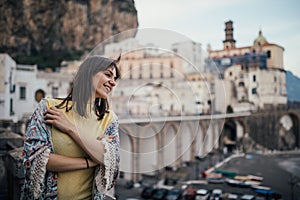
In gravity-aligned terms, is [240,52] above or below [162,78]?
above

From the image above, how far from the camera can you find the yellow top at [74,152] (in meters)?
0.60

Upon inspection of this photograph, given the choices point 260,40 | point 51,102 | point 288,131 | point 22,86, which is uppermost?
point 260,40

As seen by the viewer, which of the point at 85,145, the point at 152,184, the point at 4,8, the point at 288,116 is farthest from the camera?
the point at 288,116

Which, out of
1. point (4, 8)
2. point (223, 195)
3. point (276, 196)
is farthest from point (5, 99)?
point (276, 196)

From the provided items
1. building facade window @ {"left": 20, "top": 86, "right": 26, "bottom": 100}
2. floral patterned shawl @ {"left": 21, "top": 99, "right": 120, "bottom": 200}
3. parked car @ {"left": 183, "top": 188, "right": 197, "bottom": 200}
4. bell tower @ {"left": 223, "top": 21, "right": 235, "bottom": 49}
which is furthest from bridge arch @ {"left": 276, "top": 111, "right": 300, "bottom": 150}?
floral patterned shawl @ {"left": 21, "top": 99, "right": 120, "bottom": 200}

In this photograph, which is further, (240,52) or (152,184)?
(240,52)

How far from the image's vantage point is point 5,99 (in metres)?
7.80

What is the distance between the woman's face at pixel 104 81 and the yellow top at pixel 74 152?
0.15ft

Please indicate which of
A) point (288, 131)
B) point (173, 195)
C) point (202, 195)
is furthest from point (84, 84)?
point (288, 131)

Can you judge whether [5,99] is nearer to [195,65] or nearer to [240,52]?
[195,65]

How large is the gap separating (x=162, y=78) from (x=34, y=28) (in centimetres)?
1124

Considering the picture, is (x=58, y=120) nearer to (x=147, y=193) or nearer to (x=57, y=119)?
(x=57, y=119)

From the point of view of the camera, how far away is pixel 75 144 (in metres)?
0.60

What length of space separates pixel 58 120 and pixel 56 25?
40.6ft
